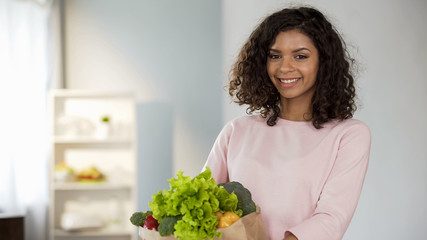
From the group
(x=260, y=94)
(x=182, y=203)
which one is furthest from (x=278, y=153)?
(x=182, y=203)

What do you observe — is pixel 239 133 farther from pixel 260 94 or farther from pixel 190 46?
pixel 190 46

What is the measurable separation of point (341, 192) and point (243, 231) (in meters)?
0.33

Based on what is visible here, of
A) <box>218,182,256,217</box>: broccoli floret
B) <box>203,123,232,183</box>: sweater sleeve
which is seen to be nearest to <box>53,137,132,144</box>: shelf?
<box>203,123,232,183</box>: sweater sleeve

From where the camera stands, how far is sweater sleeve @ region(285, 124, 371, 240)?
128 centimetres

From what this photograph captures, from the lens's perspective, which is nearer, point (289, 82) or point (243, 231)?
point (243, 231)

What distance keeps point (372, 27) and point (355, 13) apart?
0.37ft

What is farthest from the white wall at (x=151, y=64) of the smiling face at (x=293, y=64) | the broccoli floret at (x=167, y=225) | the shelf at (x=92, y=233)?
the broccoli floret at (x=167, y=225)

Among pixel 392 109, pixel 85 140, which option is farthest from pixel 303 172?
pixel 85 140

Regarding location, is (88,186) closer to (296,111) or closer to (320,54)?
→ (296,111)

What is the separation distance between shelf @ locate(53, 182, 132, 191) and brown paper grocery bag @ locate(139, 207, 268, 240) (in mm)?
3658

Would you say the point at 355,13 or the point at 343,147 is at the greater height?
the point at 355,13

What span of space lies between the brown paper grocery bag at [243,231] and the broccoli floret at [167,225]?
14mm

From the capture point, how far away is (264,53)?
1.58m

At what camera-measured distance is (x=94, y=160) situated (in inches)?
200
